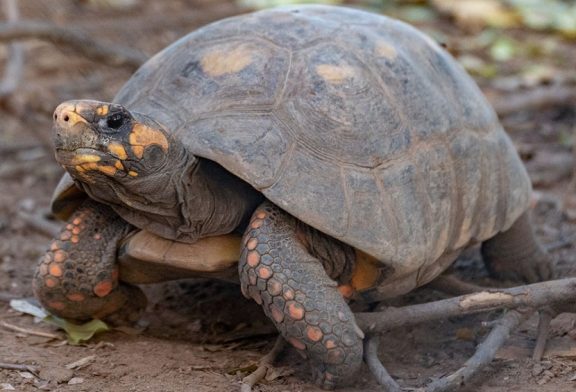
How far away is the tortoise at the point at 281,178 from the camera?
10.8 feet

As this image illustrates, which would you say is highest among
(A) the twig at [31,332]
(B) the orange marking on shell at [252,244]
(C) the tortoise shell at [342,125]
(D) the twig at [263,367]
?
(C) the tortoise shell at [342,125]

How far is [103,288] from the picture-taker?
3727 millimetres

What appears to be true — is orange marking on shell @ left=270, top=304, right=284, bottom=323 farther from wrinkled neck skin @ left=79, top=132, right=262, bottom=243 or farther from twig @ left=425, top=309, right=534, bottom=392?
twig @ left=425, top=309, right=534, bottom=392

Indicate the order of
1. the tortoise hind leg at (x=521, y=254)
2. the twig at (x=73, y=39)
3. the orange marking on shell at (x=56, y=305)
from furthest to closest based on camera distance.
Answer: the twig at (x=73, y=39), the tortoise hind leg at (x=521, y=254), the orange marking on shell at (x=56, y=305)

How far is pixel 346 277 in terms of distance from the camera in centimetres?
367

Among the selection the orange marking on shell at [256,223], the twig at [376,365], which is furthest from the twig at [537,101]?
the orange marking on shell at [256,223]

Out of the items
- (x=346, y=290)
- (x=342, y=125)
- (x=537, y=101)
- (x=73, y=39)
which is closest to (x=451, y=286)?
(x=346, y=290)

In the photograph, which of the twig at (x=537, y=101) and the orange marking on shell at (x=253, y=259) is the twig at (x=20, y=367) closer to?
the orange marking on shell at (x=253, y=259)

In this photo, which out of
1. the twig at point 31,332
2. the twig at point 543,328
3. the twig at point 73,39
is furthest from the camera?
the twig at point 73,39

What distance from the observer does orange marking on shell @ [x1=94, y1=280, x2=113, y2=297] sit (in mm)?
3703

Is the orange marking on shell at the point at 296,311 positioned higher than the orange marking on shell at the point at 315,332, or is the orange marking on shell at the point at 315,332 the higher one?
the orange marking on shell at the point at 296,311

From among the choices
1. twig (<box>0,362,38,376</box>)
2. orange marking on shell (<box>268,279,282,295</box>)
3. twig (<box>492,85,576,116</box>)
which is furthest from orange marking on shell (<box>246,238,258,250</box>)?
twig (<box>492,85,576,116</box>)

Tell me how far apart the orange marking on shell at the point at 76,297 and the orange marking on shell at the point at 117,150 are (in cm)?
76

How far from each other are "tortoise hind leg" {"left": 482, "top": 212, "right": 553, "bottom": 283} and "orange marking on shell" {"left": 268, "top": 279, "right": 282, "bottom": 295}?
1.73 metres
